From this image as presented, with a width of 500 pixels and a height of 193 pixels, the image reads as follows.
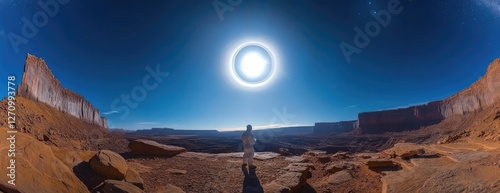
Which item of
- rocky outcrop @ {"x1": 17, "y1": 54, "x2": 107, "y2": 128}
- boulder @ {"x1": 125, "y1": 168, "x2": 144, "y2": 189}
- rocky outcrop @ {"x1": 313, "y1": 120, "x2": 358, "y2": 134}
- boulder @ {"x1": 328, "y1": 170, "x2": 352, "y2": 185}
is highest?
rocky outcrop @ {"x1": 17, "y1": 54, "x2": 107, "y2": 128}

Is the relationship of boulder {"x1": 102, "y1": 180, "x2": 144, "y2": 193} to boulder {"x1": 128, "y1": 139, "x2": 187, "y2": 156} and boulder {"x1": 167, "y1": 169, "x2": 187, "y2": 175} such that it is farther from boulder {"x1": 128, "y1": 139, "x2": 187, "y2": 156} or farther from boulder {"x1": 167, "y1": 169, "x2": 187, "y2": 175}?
boulder {"x1": 128, "y1": 139, "x2": 187, "y2": 156}

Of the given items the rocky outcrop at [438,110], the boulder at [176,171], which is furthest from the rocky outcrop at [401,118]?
the boulder at [176,171]

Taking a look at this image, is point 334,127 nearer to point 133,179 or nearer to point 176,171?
point 176,171

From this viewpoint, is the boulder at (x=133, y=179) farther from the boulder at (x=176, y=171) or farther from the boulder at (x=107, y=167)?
the boulder at (x=176, y=171)

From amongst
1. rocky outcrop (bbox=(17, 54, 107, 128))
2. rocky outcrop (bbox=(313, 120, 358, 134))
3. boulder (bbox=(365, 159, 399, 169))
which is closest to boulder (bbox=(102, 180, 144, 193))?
boulder (bbox=(365, 159, 399, 169))

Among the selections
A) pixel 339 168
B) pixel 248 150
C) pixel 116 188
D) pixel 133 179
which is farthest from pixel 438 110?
pixel 116 188
